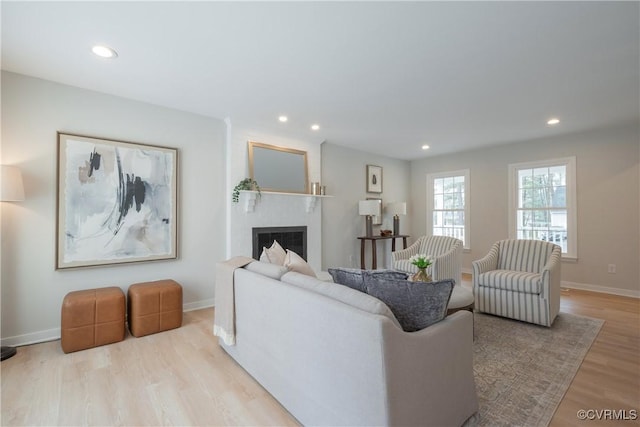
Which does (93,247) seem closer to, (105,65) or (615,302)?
(105,65)

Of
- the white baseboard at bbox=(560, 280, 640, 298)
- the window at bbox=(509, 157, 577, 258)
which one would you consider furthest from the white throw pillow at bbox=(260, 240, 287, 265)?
the white baseboard at bbox=(560, 280, 640, 298)

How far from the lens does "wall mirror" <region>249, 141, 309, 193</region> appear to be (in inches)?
165

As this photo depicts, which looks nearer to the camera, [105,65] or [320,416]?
[320,416]

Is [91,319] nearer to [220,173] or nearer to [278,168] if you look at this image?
[220,173]

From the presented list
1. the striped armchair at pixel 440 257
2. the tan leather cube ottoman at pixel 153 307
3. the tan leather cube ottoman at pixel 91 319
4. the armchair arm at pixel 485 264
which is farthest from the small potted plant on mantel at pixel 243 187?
the armchair arm at pixel 485 264

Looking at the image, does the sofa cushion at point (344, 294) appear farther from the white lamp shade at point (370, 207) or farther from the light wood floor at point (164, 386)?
the white lamp shade at point (370, 207)

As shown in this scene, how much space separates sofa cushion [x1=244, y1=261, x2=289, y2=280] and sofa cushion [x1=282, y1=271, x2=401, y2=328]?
0.29ft

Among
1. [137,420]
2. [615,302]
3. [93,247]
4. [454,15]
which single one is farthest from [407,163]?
[137,420]

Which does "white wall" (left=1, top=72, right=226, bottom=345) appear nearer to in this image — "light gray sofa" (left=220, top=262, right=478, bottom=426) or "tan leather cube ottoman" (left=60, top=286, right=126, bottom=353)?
"tan leather cube ottoman" (left=60, top=286, right=126, bottom=353)

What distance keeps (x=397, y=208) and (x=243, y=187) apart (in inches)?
131

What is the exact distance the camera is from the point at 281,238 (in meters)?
4.46

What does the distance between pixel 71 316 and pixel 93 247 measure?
0.74 metres

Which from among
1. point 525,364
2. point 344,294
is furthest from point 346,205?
point 344,294

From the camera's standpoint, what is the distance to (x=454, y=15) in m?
1.91
